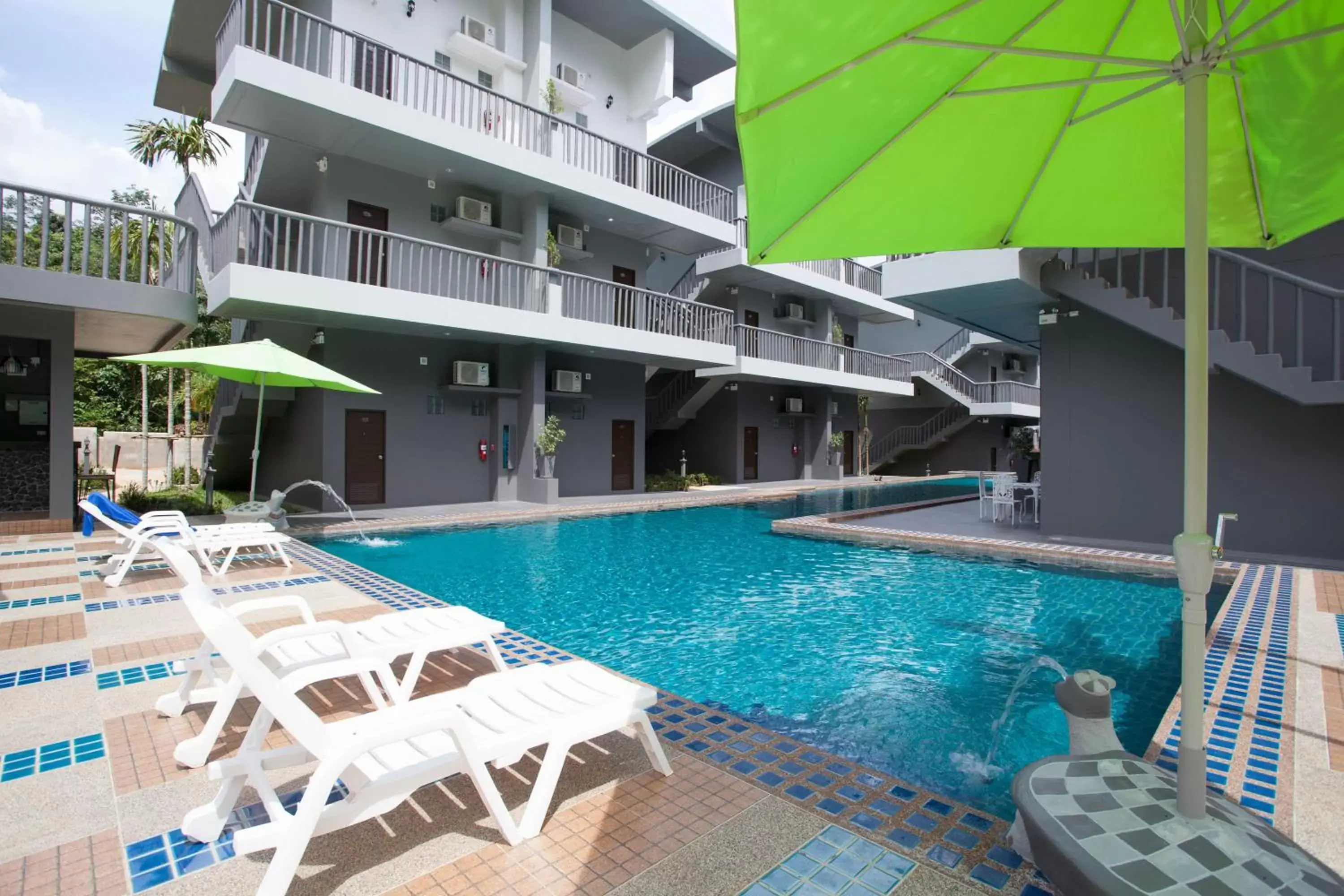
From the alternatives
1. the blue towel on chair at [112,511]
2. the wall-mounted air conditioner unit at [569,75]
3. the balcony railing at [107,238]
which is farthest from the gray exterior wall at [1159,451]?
the balcony railing at [107,238]

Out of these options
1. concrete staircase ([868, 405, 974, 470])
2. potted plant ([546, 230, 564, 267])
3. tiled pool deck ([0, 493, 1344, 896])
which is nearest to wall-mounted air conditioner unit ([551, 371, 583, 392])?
potted plant ([546, 230, 564, 267])

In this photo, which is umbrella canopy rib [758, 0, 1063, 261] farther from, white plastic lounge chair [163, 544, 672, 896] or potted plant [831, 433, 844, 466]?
potted plant [831, 433, 844, 466]

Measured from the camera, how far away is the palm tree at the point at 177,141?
17406mm

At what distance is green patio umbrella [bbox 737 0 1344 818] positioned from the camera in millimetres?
2045

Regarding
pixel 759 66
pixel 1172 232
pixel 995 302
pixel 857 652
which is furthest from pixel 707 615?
pixel 995 302

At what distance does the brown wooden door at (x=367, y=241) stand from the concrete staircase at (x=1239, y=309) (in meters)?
11.3

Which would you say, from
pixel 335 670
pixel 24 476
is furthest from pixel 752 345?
pixel 335 670

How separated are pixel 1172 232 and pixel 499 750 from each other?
162 inches

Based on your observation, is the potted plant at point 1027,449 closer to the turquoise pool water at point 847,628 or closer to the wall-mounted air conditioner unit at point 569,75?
the turquoise pool water at point 847,628

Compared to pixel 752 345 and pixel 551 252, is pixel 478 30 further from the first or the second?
pixel 752 345

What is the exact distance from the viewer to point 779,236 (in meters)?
3.17

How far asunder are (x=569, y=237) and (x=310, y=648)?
1414 cm

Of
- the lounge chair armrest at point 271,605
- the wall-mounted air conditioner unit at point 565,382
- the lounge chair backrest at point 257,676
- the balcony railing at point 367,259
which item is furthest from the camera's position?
the wall-mounted air conditioner unit at point 565,382

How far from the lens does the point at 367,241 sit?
12844mm
